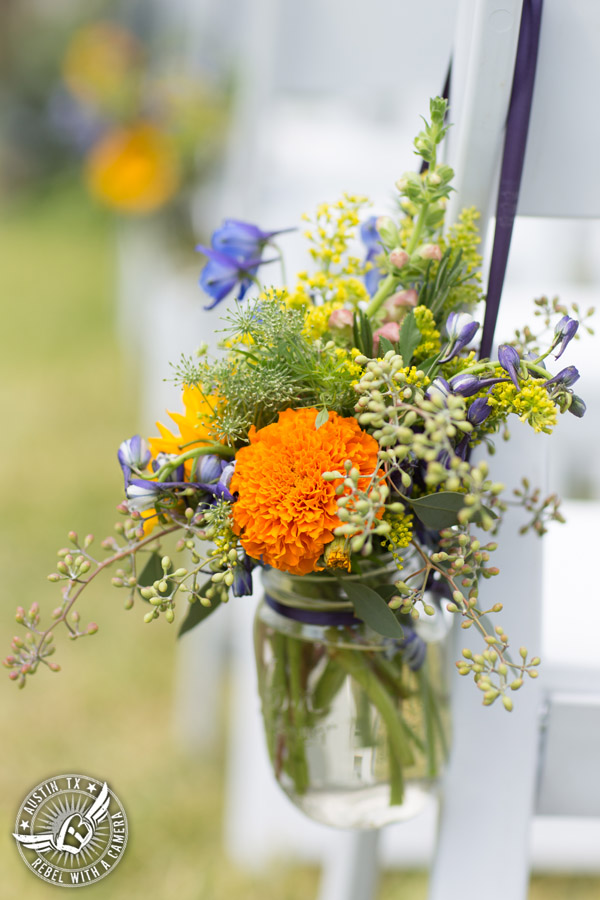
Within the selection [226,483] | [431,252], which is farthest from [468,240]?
[226,483]

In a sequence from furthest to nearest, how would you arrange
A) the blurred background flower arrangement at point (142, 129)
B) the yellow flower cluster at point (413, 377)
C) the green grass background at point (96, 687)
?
the blurred background flower arrangement at point (142, 129)
the green grass background at point (96, 687)
the yellow flower cluster at point (413, 377)

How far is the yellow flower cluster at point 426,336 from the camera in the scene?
57 centimetres

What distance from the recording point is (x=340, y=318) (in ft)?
1.94

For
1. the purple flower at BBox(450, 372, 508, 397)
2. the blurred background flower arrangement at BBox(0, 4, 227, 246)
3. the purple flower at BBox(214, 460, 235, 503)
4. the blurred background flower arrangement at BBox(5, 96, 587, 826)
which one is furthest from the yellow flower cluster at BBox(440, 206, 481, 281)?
the blurred background flower arrangement at BBox(0, 4, 227, 246)

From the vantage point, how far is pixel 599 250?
2486mm

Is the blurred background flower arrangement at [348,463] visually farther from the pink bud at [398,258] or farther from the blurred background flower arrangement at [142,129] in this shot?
the blurred background flower arrangement at [142,129]

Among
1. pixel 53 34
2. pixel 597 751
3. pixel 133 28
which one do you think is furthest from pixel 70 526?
pixel 53 34

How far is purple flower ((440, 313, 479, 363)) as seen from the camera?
543 mm

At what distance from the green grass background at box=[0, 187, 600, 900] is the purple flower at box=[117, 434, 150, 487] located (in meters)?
1.11

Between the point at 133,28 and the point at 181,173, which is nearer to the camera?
the point at 181,173

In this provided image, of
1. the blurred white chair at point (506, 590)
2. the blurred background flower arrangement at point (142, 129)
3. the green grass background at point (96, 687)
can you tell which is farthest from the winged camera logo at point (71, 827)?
the blurred background flower arrangement at point (142, 129)

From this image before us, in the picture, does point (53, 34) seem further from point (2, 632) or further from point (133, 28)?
point (2, 632)

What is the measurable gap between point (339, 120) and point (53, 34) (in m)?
6.11

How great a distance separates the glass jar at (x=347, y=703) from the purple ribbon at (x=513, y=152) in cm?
22
